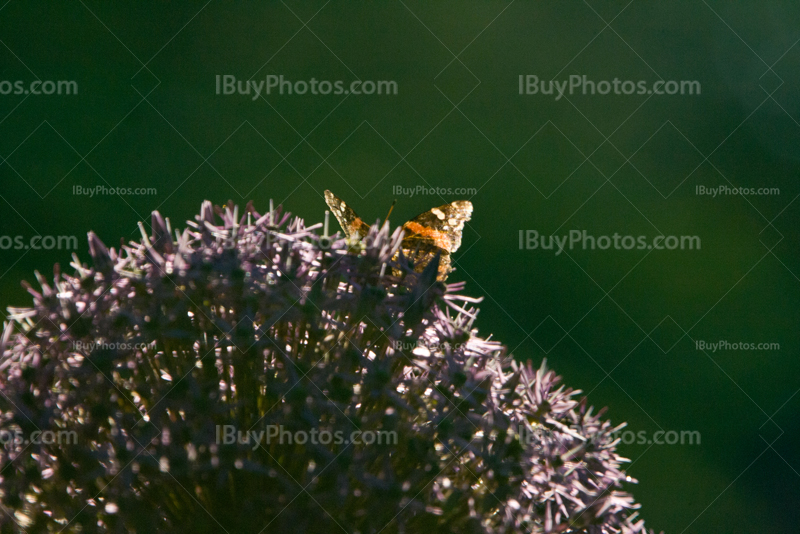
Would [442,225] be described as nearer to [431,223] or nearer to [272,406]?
[431,223]

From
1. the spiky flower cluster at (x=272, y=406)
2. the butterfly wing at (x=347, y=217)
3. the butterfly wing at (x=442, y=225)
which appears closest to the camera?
the spiky flower cluster at (x=272, y=406)

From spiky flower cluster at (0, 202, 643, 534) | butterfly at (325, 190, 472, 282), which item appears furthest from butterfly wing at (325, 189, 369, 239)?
spiky flower cluster at (0, 202, 643, 534)

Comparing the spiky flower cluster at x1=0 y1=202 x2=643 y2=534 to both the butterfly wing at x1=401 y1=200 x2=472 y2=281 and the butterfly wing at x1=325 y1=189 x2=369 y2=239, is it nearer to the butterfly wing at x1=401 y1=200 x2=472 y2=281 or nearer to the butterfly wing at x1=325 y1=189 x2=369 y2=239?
the butterfly wing at x1=325 y1=189 x2=369 y2=239

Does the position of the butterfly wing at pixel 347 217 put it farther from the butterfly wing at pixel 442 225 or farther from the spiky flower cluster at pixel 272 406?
the spiky flower cluster at pixel 272 406

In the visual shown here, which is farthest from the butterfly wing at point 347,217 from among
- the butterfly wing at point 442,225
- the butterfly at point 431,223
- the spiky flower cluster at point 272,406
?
the spiky flower cluster at point 272,406

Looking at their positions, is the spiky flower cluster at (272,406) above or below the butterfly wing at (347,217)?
below

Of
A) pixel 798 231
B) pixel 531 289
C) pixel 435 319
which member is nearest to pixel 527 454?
pixel 435 319

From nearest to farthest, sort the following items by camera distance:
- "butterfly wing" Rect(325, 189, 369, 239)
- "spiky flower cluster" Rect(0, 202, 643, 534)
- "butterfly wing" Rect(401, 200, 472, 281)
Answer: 1. "spiky flower cluster" Rect(0, 202, 643, 534)
2. "butterfly wing" Rect(325, 189, 369, 239)
3. "butterfly wing" Rect(401, 200, 472, 281)

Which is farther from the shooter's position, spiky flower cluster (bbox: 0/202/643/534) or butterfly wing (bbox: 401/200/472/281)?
butterfly wing (bbox: 401/200/472/281)

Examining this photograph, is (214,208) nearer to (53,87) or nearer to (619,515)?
(619,515)
